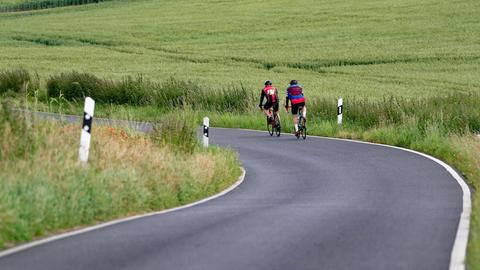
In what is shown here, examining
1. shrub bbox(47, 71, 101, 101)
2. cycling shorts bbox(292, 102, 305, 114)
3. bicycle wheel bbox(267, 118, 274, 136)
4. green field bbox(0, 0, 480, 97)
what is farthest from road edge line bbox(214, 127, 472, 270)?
green field bbox(0, 0, 480, 97)

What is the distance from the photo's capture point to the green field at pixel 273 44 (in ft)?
156

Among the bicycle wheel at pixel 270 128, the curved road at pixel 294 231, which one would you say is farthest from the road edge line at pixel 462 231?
the bicycle wheel at pixel 270 128

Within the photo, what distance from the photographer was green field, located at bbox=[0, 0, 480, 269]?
94.9 feet

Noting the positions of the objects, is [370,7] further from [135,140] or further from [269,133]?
[135,140]

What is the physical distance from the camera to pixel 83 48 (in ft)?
205

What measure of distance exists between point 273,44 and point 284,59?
22.8 feet

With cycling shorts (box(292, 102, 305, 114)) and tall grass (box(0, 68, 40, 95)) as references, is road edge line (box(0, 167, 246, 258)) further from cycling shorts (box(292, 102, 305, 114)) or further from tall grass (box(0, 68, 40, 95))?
tall grass (box(0, 68, 40, 95))

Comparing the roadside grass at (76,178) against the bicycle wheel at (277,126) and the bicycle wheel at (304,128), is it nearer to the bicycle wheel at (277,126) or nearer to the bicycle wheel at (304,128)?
the bicycle wheel at (304,128)

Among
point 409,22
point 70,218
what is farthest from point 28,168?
point 409,22

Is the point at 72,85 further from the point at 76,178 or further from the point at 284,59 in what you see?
the point at 76,178

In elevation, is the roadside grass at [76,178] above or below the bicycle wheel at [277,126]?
above

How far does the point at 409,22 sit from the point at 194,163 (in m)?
51.4

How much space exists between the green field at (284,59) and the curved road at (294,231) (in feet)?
2.25

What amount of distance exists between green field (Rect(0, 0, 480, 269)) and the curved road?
27.0 inches
